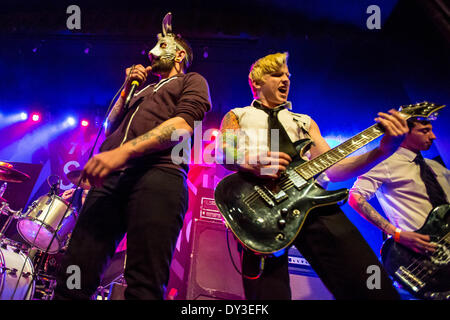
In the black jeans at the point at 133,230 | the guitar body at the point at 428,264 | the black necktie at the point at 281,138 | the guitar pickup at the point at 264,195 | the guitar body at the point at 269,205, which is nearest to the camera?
the black jeans at the point at 133,230

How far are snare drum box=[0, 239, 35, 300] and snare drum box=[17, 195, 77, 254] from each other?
1.24ft

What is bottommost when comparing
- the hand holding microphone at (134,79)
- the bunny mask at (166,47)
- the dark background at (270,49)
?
the hand holding microphone at (134,79)

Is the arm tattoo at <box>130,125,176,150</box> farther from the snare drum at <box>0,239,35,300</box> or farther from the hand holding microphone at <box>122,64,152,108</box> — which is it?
the snare drum at <box>0,239,35,300</box>

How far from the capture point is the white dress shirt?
249 cm

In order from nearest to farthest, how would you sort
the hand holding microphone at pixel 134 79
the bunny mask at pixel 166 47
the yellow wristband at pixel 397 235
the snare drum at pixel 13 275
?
the hand holding microphone at pixel 134 79 → the bunny mask at pixel 166 47 → the yellow wristband at pixel 397 235 → the snare drum at pixel 13 275

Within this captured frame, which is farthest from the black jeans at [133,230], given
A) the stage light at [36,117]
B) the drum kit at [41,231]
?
the stage light at [36,117]

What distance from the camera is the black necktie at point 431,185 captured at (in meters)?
2.45

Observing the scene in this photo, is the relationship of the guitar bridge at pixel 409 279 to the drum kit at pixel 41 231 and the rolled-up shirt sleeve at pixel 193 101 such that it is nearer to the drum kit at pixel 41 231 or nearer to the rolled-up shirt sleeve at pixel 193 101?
the rolled-up shirt sleeve at pixel 193 101

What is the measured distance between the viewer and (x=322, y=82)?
17.1 ft

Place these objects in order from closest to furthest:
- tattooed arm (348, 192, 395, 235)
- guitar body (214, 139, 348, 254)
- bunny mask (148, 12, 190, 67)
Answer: guitar body (214, 139, 348, 254)
bunny mask (148, 12, 190, 67)
tattooed arm (348, 192, 395, 235)

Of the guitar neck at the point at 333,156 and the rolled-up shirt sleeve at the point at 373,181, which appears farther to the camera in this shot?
the rolled-up shirt sleeve at the point at 373,181

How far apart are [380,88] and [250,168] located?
13.3ft

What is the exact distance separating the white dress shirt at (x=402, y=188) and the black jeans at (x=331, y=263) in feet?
4.79

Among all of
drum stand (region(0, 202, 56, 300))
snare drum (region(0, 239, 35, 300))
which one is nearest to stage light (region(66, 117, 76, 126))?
drum stand (region(0, 202, 56, 300))
